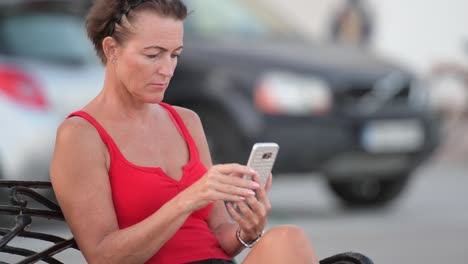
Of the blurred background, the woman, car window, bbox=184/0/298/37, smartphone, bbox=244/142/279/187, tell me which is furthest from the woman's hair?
car window, bbox=184/0/298/37

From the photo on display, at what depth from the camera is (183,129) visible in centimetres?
372

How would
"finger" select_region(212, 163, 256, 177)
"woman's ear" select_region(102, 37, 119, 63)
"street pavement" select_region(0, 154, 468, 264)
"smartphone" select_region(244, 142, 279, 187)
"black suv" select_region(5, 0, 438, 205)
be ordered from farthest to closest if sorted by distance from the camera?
"black suv" select_region(5, 0, 438, 205) → "street pavement" select_region(0, 154, 468, 264) → "woman's ear" select_region(102, 37, 119, 63) → "smartphone" select_region(244, 142, 279, 187) → "finger" select_region(212, 163, 256, 177)

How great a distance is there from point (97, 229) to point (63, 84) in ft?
16.7

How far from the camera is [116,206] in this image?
3445mm

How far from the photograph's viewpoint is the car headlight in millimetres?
8750

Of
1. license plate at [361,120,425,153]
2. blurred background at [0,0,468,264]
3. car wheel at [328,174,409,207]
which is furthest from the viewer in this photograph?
car wheel at [328,174,409,207]

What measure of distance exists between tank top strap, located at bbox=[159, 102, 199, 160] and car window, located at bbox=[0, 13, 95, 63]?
487 centimetres

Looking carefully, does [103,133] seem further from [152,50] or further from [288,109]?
[288,109]

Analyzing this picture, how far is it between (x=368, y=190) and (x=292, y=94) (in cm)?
141

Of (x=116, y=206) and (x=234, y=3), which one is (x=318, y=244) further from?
(x=116, y=206)

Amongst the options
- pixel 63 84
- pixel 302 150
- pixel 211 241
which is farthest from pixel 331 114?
pixel 211 241

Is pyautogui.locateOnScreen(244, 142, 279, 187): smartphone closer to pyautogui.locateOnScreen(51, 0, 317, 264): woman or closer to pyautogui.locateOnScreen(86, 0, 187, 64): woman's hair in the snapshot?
pyautogui.locateOnScreen(51, 0, 317, 264): woman

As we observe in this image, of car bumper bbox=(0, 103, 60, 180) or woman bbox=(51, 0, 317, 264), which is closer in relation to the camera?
woman bbox=(51, 0, 317, 264)

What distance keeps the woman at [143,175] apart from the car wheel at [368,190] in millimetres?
6250
